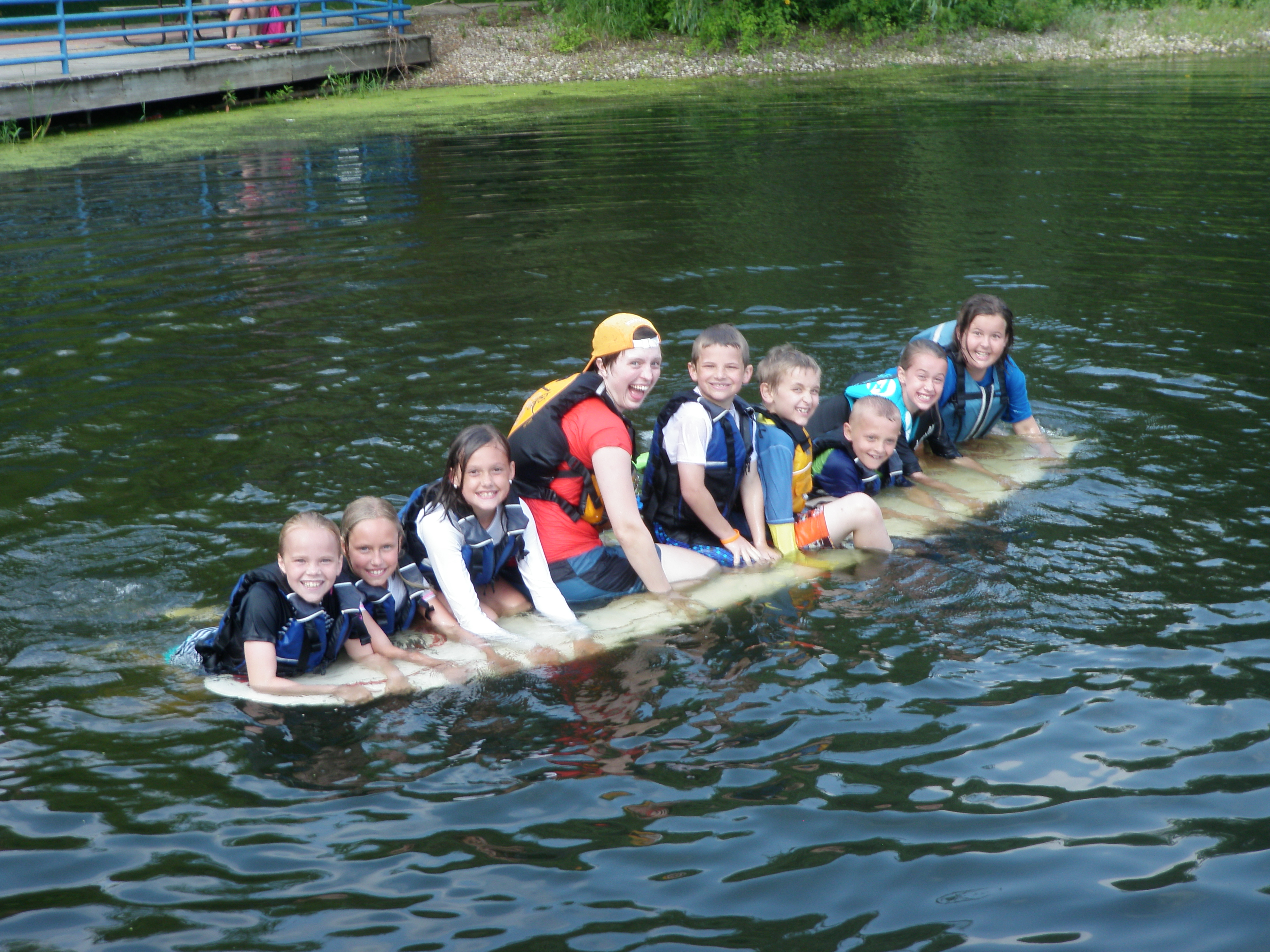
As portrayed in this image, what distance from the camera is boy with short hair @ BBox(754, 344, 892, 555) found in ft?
19.1

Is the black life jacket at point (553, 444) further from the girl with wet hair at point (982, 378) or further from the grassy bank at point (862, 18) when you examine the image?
the grassy bank at point (862, 18)

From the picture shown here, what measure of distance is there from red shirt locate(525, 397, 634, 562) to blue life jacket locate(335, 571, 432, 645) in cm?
66

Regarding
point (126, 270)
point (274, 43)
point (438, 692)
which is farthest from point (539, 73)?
point (438, 692)

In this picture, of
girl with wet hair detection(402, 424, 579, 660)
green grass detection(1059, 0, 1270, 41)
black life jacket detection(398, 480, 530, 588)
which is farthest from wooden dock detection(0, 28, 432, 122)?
green grass detection(1059, 0, 1270, 41)

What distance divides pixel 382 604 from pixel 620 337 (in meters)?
1.64

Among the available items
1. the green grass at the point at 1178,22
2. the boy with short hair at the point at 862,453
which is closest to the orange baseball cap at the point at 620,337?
the boy with short hair at the point at 862,453

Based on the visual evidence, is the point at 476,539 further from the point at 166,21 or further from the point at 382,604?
the point at 166,21

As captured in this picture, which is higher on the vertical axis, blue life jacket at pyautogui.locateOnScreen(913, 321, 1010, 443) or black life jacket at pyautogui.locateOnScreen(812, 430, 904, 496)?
blue life jacket at pyautogui.locateOnScreen(913, 321, 1010, 443)

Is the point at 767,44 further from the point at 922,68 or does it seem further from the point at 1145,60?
the point at 1145,60

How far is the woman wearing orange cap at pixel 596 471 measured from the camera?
513 cm

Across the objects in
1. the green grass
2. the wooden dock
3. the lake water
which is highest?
the green grass

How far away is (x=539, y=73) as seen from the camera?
2520cm

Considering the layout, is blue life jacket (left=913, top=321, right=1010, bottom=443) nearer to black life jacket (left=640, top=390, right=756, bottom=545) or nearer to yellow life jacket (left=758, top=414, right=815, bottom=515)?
yellow life jacket (left=758, top=414, right=815, bottom=515)

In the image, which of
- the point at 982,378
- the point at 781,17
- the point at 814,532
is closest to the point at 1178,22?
the point at 781,17
